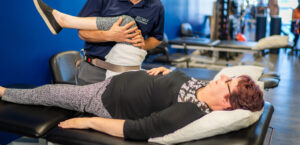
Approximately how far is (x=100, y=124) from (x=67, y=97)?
0.37 meters

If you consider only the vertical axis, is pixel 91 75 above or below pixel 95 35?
below

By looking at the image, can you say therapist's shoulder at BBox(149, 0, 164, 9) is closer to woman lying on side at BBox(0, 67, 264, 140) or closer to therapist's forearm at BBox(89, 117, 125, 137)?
woman lying on side at BBox(0, 67, 264, 140)

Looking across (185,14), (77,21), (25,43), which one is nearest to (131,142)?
(77,21)

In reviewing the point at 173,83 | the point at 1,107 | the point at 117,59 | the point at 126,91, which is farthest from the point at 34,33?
the point at 173,83

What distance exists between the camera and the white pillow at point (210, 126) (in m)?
1.43

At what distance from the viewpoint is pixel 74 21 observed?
1.80 meters

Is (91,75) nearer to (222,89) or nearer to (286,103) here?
(222,89)

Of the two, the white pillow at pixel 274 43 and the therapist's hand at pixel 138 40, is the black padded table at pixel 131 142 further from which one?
the white pillow at pixel 274 43

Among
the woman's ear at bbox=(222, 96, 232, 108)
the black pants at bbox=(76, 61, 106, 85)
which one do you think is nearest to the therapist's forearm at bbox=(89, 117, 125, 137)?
the black pants at bbox=(76, 61, 106, 85)

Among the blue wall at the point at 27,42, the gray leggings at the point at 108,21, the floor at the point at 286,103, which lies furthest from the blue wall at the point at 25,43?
the floor at the point at 286,103

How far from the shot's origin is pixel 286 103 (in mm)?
3709

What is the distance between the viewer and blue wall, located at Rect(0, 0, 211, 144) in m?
2.42

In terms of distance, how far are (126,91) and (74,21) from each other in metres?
0.54

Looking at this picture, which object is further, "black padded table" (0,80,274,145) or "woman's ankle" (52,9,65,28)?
"woman's ankle" (52,9,65,28)
